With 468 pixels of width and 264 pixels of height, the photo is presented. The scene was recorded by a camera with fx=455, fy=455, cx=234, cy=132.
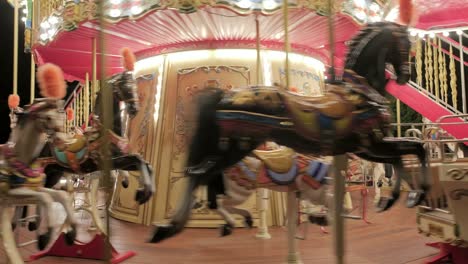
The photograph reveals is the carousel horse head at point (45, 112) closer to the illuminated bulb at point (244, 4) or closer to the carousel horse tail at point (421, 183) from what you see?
the carousel horse tail at point (421, 183)

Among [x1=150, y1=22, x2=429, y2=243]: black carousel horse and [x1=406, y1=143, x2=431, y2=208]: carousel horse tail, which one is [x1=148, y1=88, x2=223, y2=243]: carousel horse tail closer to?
[x1=150, y1=22, x2=429, y2=243]: black carousel horse

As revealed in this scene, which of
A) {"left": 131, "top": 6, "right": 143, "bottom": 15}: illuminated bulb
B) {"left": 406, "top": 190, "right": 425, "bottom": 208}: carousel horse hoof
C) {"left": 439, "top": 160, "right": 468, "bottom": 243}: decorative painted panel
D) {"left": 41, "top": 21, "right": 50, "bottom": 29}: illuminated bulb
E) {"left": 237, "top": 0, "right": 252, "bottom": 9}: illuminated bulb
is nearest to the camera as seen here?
{"left": 406, "top": 190, "right": 425, "bottom": 208}: carousel horse hoof

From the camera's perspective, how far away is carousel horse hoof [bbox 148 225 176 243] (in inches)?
69.6

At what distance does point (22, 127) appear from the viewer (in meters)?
3.00

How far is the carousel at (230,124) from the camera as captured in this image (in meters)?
2.06

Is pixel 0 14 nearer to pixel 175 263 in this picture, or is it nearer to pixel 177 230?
pixel 175 263

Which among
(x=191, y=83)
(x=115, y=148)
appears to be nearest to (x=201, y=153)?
(x=115, y=148)

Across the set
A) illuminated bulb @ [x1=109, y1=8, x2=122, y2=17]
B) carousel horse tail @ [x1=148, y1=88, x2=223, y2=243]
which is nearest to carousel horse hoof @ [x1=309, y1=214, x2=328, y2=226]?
carousel horse tail @ [x1=148, y1=88, x2=223, y2=243]

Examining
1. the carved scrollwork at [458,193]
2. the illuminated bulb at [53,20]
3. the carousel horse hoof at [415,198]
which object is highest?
the illuminated bulb at [53,20]

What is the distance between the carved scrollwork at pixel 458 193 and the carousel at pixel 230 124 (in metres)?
0.01

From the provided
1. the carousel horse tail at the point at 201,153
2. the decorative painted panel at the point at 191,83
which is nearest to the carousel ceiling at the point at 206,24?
the decorative painted panel at the point at 191,83

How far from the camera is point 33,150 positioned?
302 cm

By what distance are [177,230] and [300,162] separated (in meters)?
1.52

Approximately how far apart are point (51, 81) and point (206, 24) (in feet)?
9.68
